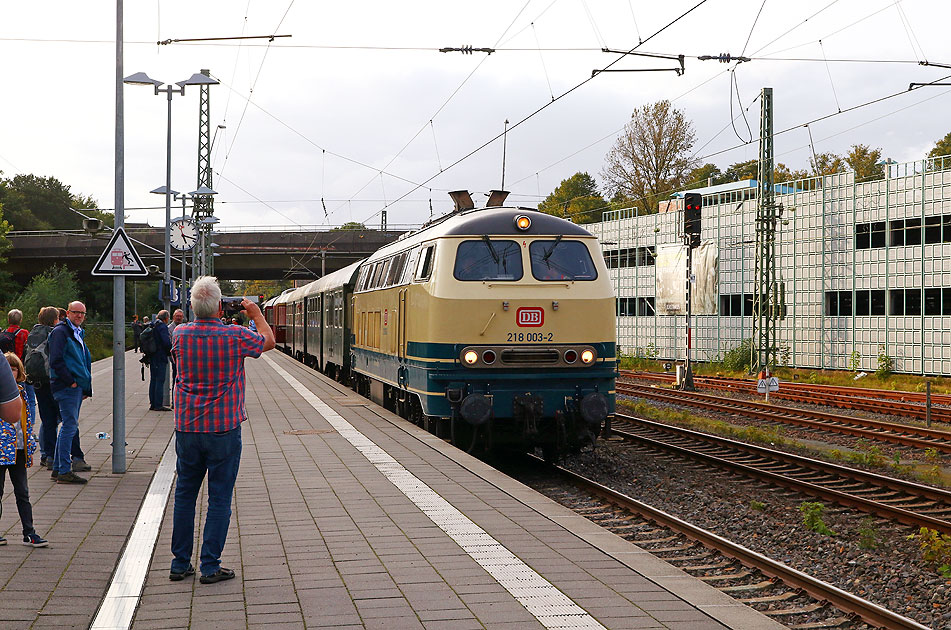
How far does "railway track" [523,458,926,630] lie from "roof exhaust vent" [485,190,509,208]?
5.32 meters

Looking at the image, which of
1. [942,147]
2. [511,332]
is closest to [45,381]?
[511,332]

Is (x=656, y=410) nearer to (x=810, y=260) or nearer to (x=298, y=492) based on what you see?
(x=298, y=492)

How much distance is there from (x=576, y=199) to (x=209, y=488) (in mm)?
72728

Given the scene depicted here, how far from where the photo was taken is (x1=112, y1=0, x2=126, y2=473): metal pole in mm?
10094

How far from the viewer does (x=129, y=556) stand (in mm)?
6480

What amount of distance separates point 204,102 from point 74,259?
80.6 feet

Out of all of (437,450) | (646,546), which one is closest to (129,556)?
(646,546)

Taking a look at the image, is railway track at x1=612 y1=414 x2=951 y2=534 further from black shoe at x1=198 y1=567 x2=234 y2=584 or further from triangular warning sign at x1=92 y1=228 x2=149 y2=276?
triangular warning sign at x1=92 y1=228 x2=149 y2=276

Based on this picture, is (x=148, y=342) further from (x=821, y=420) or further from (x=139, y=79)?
(x=821, y=420)

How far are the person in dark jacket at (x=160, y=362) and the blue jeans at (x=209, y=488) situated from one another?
10145 mm

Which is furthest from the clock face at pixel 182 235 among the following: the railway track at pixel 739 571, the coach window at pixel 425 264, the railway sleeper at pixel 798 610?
the railway sleeper at pixel 798 610

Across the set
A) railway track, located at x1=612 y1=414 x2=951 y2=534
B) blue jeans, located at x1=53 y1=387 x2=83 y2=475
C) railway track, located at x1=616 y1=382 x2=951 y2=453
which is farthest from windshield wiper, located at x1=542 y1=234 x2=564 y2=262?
railway track, located at x1=616 y1=382 x2=951 y2=453

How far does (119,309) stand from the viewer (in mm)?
10727

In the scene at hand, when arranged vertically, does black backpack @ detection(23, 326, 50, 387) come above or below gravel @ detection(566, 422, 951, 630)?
above
